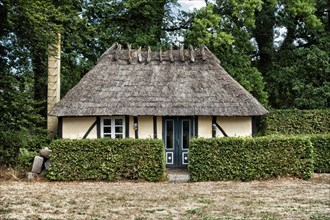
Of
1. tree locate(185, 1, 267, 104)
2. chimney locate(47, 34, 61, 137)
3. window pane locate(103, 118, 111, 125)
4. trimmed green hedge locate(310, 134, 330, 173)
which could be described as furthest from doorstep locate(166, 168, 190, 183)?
tree locate(185, 1, 267, 104)

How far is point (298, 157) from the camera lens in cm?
1413

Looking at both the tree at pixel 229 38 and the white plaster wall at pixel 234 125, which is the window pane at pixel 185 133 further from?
the tree at pixel 229 38

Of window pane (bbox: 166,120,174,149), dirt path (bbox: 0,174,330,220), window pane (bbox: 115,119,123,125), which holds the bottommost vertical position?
dirt path (bbox: 0,174,330,220)

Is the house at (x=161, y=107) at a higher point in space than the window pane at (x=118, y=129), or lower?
higher

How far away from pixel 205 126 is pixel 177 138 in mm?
1224

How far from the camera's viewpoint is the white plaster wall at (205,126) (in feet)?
59.0

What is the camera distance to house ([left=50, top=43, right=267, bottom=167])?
17.2 metres

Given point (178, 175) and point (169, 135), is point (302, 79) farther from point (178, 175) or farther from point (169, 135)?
point (178, 175)

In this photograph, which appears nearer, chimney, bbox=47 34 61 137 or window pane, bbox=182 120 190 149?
window pane, bbox=182 120 190 149

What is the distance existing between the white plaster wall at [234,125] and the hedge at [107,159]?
15.1 feet

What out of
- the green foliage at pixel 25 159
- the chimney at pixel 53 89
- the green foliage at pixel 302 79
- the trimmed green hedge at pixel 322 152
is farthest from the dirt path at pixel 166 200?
the green foliage at pixel 302 79

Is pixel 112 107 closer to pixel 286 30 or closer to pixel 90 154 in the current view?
pixel 90 154

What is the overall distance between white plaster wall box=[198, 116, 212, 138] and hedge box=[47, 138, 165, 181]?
4189 millimetres

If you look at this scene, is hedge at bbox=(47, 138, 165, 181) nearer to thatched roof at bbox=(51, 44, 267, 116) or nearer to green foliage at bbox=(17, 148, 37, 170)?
green foliage at bbox=(17, 148, 37, 170)
